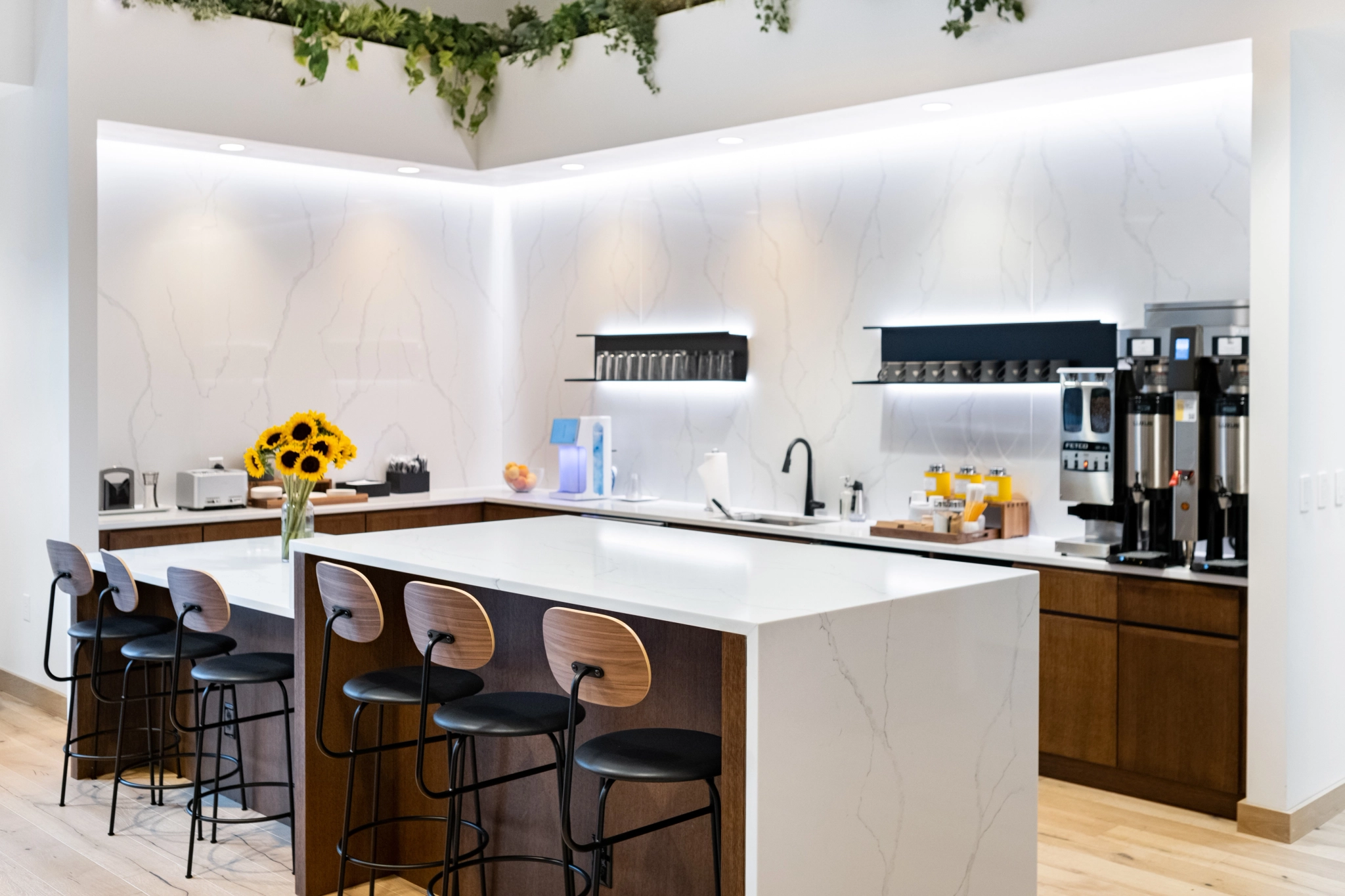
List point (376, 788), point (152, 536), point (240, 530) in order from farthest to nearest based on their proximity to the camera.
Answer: point (240, 530)
point (152, 536)
point (376, 788)

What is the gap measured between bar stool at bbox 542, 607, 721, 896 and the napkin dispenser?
3.80 m

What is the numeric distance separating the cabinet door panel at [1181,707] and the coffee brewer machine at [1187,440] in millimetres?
286

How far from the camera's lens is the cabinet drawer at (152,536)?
5590mm

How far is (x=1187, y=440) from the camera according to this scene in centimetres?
435

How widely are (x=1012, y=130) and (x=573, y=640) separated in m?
3.55

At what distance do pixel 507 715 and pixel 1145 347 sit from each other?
109 inches

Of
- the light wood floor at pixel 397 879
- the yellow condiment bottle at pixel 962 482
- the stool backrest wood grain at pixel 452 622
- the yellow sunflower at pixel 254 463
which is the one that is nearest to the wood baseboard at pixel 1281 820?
the light wood floor at pixel 397 879

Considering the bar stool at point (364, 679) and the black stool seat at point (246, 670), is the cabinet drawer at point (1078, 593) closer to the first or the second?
the bar stool at point (364, 679)

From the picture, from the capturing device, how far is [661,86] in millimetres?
5805

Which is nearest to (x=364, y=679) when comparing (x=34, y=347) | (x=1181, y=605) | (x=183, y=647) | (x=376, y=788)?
(x=376, y=788)

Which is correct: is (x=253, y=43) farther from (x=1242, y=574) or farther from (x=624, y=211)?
(x=1242, y=574)

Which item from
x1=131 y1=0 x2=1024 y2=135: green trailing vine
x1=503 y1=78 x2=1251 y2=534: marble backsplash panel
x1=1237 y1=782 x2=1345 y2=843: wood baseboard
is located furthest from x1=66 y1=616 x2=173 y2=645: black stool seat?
x1=1237 y1=782 x2=1345 y2=843: wood baseboard

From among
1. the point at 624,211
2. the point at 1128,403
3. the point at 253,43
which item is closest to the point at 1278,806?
the point at 1128,403

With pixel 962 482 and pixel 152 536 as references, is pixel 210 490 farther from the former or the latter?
pixel 962 482
